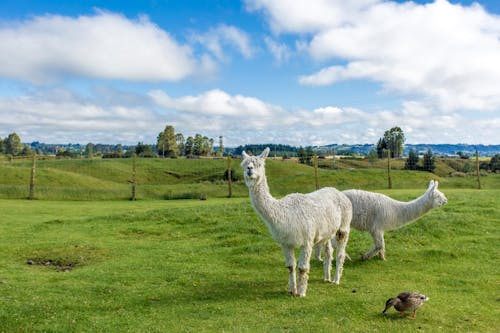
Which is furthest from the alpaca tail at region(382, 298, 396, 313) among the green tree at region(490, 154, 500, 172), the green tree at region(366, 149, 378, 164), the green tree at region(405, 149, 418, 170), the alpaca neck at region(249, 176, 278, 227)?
the green tree at region(490, 154, 500, 172)

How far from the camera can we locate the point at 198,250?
12734 millimetres

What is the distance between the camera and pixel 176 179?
5128 centimetres

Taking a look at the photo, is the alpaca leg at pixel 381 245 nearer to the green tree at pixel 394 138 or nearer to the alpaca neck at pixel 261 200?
the alpaca neck at pixel 261 200

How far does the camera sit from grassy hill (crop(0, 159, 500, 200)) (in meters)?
28.7

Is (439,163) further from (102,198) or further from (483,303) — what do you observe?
(483,303)

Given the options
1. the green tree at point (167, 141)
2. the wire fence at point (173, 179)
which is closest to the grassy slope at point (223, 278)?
the wire fence at point (173, 179)

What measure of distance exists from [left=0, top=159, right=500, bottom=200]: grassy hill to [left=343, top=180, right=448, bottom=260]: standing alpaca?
57.5 ft

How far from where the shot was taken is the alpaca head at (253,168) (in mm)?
8086

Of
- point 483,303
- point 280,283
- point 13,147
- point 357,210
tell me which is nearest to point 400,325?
point 483,303

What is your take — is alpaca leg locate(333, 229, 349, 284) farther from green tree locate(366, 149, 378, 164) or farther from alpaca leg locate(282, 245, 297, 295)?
green tree locate(366, 149, 378, 164)

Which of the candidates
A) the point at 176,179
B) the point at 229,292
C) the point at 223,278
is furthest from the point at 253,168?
the point at 176,179

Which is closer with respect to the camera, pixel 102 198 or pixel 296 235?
pixel 296 235

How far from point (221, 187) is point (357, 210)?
20.5 metres

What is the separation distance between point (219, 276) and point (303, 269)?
8.49 feet
